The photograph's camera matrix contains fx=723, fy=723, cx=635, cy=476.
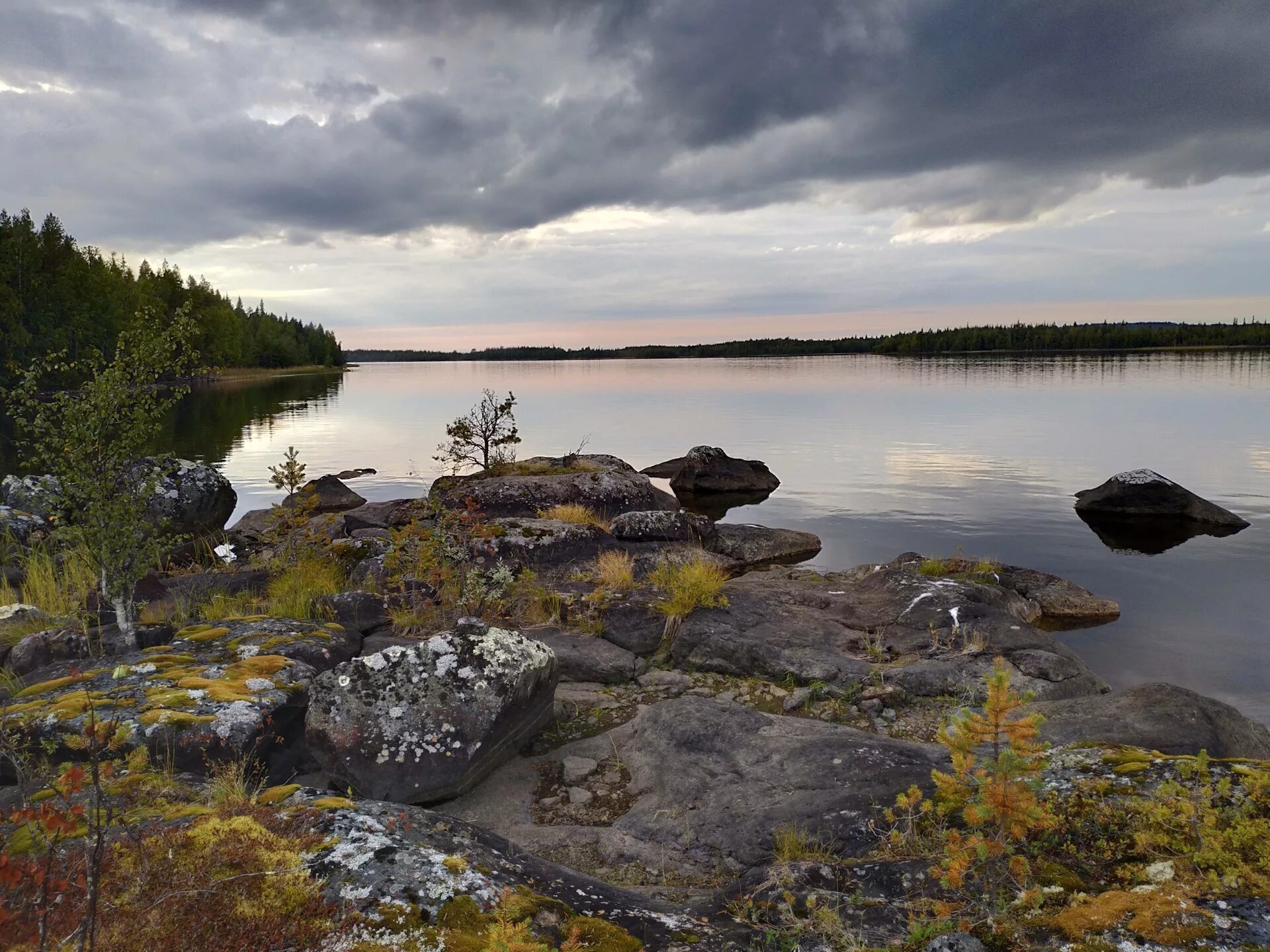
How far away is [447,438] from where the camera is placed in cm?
4756

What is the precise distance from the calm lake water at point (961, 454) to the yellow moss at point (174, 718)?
42.6 ft

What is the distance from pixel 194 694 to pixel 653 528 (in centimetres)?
1161

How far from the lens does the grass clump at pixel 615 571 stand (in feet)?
43.2

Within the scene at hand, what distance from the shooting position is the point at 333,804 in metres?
4.64

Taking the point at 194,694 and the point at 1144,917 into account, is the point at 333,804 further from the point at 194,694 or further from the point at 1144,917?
the point at 1144,917

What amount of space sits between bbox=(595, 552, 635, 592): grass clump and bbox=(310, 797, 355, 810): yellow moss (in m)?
8.03

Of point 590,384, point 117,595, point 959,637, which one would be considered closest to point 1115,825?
point 959,637

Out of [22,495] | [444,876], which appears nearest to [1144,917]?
[444,876]

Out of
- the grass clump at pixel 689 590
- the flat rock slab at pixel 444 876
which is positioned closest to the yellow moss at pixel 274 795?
the flat rock slab at pixel 444 876

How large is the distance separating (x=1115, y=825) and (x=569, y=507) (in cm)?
1609

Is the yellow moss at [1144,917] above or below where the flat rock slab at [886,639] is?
above

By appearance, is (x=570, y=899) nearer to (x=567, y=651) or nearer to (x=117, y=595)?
(x=567, y=651)

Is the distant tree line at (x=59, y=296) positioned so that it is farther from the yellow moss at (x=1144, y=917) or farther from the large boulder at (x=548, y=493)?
the yellow moss at (x=1144, y=917)

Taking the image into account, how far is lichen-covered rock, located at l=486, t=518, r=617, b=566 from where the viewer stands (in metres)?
15.2
